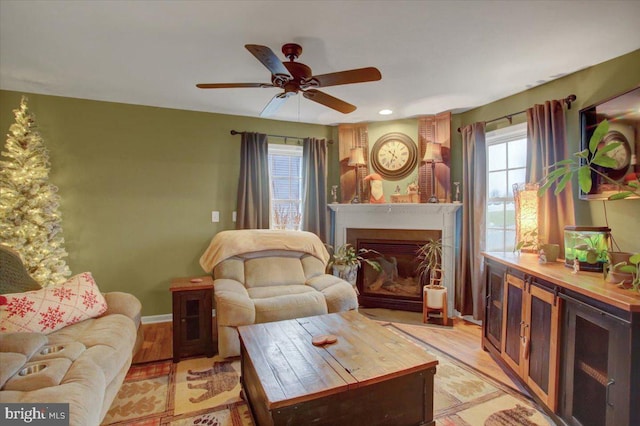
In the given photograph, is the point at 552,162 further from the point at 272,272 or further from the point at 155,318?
the point at 155,318

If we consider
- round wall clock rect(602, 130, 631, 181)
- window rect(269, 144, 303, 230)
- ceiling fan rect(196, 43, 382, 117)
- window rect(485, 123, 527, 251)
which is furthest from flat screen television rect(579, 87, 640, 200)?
window rect(269, 144, 303, 230)

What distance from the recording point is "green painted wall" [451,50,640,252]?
230 centimetres

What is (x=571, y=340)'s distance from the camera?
180cm

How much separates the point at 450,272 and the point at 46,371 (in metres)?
3.80

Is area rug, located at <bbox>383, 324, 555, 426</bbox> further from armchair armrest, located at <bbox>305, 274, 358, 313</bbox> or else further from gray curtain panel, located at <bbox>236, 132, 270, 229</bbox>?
gray curtain panel, located at <bbox>236, 132, 270, 229</bbox>

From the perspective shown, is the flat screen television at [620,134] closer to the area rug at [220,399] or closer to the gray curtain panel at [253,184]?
the area rug at [220,399]

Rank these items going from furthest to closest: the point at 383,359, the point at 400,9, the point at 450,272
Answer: the point at 450,272
the point at 400,9
the point at 383,359

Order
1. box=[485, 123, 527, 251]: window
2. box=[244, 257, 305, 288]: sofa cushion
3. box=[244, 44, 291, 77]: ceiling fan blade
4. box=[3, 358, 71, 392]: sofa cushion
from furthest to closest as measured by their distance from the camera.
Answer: box=[244, 257, 305, 288]: sofa cushion, box=[485, 123, 527, 251]: window, box=[244, 44, 291, 77]: ceiling fan blade, box=[3, 358, 71, 392]: sofa cushion

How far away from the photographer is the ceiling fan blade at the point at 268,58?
5.48ft

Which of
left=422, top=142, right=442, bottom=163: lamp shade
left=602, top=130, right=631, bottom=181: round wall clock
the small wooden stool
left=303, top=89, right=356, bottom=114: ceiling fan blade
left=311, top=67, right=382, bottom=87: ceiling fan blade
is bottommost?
the small wooden stool

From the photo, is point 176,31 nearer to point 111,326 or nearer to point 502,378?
point 111,326

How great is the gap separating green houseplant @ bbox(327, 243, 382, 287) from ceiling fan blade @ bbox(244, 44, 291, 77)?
8.42ft

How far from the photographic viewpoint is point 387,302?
13.8 ft

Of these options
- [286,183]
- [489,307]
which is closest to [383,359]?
[489,307]
